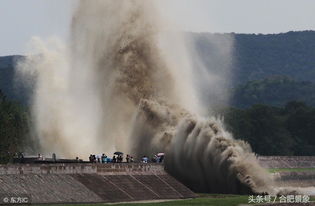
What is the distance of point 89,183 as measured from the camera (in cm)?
6556

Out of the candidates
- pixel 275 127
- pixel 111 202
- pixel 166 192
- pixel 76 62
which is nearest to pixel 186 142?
pixel 166 192

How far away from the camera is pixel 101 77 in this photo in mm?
96438

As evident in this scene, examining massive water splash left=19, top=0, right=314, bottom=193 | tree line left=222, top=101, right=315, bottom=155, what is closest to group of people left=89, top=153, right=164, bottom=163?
massive water splash left=19, top=0, right=314, bottom=193

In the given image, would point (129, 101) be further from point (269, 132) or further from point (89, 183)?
point (269, 132)

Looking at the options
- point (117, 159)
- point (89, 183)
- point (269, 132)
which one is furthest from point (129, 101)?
point (269, 132)

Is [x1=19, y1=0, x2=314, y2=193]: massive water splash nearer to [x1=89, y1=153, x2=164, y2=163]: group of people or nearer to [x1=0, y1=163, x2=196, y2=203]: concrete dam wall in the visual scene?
[x1=89, y1=153, x2=164, y2=163]: group of people

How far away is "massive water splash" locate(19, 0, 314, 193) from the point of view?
3100 inches

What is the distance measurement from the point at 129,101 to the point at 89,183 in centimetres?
2881

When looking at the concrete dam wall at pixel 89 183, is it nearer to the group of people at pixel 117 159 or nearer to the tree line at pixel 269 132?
the group of people at pixel 117 159

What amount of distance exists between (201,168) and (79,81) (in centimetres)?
2617

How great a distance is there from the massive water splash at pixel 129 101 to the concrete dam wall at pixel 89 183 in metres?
5.06

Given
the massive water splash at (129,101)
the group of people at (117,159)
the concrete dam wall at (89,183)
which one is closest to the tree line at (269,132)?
the massive water splash at (129,101)

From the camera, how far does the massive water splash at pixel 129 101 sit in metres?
78.8

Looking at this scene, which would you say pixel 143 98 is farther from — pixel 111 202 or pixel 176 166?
pixel 111 202
